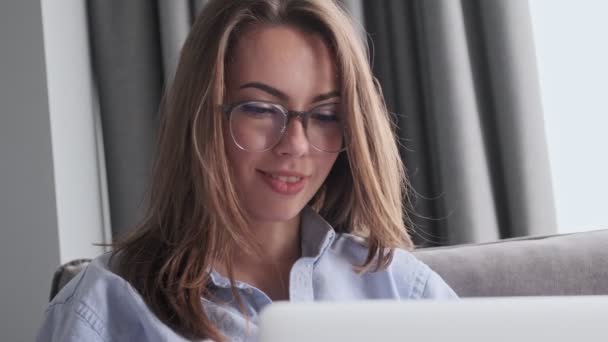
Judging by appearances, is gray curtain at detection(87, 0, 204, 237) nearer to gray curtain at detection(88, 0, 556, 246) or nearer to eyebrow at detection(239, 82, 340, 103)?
gray curtain at detection(88, 0, 556, 246)

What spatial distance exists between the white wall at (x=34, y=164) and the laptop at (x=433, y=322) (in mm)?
1461

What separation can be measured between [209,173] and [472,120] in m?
0.95

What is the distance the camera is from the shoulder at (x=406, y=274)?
121 cm

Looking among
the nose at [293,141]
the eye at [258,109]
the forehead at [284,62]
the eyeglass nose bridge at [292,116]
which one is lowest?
the nose at [293,141]

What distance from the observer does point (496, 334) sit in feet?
1.26

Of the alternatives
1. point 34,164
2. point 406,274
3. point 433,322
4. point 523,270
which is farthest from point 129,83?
point 433,322

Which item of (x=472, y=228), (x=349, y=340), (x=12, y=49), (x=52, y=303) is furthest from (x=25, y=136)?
(x=349, y=340)

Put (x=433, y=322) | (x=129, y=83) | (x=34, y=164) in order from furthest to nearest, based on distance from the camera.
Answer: (x=129, y=83) → (x=34, y=164) → (x=433, y=322)

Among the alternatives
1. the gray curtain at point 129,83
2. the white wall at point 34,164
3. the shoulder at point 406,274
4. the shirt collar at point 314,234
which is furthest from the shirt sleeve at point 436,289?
the gray curtain at point 129,83

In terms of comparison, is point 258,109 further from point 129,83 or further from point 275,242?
point 129,83

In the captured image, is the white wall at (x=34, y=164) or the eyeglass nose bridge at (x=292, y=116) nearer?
the eyeglass nose bridge at (x=292, y=116)

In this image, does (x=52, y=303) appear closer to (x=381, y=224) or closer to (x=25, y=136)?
(x=381, y=224)

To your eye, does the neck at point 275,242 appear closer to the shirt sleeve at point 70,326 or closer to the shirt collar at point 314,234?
the shirt collar at point 314,234

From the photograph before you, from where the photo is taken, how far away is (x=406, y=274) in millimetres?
1227
